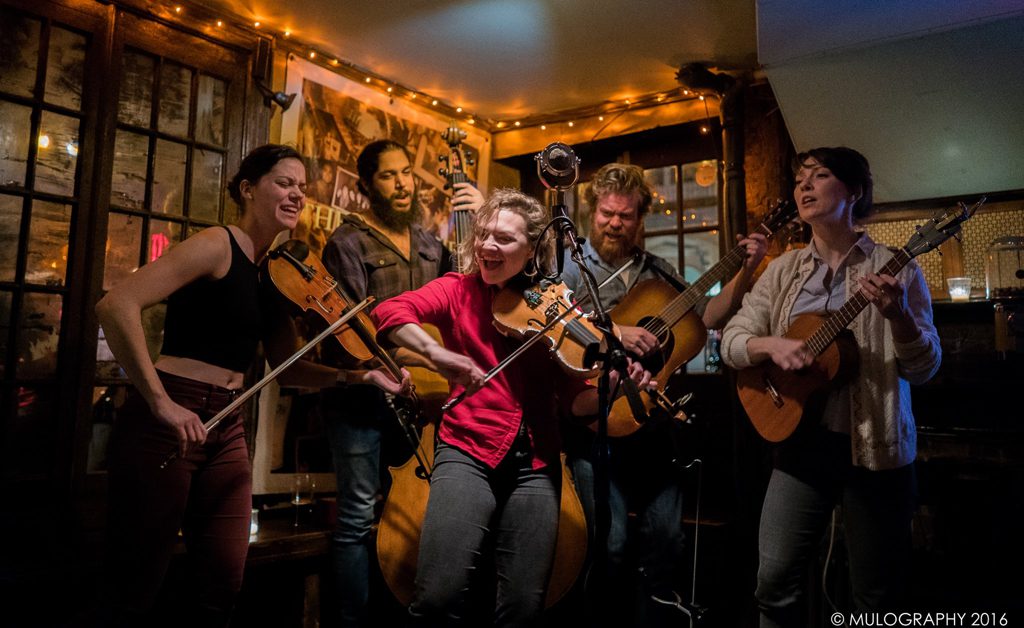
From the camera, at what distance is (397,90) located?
509 cm

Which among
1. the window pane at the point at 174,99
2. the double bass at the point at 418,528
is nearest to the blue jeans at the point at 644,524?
the double bass at the point at 418,528

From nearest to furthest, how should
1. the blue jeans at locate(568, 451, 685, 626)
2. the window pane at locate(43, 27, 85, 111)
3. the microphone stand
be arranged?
1. the microphone stand
2. the blue jeans at locate(568, 451, 685, 626)
3. the window pane at locate(43, 27, 85, 111)

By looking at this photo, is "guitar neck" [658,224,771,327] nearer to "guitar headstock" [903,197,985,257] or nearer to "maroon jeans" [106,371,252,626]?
"guitar headstock" [903,197,985,257]

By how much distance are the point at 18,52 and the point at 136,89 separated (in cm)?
55

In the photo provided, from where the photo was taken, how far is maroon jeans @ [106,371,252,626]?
2.06 metres

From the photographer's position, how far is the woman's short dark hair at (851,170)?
275cm

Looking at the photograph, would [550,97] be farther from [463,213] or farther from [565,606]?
[565,606]

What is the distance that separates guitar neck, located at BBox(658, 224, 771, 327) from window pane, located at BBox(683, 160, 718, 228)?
217 cm

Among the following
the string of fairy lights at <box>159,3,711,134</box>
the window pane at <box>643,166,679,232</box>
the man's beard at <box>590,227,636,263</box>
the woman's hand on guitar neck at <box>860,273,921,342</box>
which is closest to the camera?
the woman's hand on guitar neck at <box>860,273,921,342</box>

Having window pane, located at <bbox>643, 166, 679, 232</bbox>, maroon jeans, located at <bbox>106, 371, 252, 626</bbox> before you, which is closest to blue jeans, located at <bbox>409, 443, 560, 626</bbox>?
maroon jeans, located at <bbox>106, 371, 252, 626</bbox>

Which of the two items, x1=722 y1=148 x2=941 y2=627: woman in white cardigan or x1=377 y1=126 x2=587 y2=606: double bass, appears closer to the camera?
x1=722 y1=148 x2=941 y2=627: woman in white cardigan

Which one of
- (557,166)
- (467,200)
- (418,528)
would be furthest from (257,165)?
(418,528)

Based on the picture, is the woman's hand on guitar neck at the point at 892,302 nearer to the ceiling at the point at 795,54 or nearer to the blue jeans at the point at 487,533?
the blue jeans at the point at 487,533

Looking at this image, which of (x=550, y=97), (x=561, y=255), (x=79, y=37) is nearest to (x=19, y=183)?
(x=79, y=37)
